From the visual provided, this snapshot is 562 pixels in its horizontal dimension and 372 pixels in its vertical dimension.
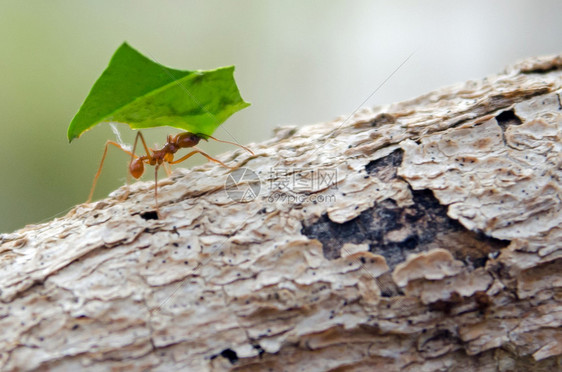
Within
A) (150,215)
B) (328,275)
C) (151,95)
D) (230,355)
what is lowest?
(230,355)

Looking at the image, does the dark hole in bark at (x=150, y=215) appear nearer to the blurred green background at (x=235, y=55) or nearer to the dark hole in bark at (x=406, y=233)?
the dark hole in bark at (x=406, y=233)

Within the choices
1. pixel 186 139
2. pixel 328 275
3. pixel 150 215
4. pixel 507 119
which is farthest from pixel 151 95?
pixel 507 119

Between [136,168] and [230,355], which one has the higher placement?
[136,168]

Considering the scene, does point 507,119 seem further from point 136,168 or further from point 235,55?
point 235,55

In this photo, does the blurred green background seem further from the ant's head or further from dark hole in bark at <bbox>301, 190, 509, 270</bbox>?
dark hole in bark at <bbox>301, 190, 509, 270</bbox>

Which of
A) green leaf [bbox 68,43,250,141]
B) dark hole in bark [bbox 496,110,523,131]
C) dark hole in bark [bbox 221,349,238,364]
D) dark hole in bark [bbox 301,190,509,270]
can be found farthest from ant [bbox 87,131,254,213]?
dark hole in bark [bbox 496,110,523,131]

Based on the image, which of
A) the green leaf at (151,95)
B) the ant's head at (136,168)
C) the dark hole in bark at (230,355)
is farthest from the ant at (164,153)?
the dark hole in bark at (230,355)

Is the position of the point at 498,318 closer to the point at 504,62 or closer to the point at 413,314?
the point at 413,314
